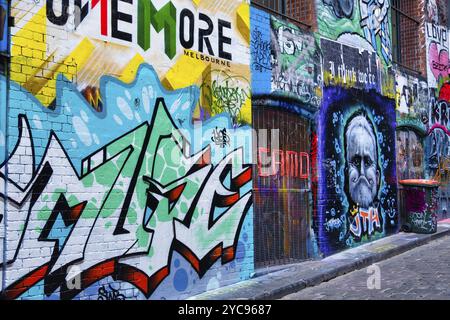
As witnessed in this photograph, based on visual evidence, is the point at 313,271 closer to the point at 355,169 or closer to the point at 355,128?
the point at 355,169

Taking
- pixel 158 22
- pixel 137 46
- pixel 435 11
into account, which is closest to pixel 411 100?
pixel 435 11

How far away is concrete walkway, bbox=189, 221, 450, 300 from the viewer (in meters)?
6.87

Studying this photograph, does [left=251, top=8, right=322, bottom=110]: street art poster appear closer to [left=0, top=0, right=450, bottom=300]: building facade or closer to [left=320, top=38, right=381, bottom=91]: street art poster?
[left=0, top=0, right=450, bottom=300]: building facade

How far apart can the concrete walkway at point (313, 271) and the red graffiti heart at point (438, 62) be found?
514 centimetres

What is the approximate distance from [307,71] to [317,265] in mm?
3315

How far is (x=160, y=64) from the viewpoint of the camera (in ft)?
21.6

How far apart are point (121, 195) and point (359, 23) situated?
695 cm

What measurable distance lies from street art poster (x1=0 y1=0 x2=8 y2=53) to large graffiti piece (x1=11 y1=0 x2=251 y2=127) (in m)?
0.08

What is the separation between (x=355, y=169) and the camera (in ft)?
34.6

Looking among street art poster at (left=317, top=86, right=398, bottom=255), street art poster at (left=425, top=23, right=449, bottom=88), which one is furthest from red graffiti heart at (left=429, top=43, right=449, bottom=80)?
street art poster at (left=317, top=86, right=398, bottom=255)

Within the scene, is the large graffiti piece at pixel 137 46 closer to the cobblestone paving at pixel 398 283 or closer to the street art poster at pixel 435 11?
the cobblestone paving at pixel 398 283

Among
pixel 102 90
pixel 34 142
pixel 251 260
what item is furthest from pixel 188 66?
pixel 251 260

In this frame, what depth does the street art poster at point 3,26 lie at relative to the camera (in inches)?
196
